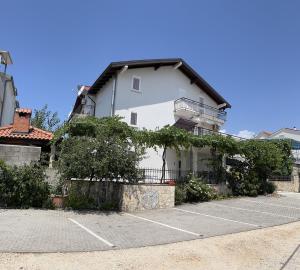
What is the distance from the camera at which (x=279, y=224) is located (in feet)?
45.0

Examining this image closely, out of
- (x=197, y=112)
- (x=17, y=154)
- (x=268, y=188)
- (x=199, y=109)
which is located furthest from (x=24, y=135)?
(x=268, y=188)

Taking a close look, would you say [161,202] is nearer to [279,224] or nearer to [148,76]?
[279,224]

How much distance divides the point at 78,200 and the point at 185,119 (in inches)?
629

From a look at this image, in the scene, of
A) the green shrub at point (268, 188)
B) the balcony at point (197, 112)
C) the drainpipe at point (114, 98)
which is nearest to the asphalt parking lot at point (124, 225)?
the green shrub at point (268, 188)

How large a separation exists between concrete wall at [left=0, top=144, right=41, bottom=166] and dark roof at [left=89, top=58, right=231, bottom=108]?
10.6 meters

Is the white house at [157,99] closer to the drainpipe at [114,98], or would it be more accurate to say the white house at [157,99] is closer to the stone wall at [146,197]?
the drainpipe at [114,98]

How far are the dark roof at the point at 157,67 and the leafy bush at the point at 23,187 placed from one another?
481 inches

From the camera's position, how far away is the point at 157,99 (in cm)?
2831

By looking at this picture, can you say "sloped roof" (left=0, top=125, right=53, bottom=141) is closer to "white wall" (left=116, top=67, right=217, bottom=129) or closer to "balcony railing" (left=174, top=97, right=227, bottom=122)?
"white wall" (left=116, top=67, right=217, bottom=129)

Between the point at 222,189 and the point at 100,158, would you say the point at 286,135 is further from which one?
the point at 100,158

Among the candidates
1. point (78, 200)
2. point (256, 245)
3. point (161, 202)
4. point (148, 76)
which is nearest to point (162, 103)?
point (148, 76)

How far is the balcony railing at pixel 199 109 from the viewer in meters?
29.0

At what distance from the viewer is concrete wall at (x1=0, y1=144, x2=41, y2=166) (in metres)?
16.9

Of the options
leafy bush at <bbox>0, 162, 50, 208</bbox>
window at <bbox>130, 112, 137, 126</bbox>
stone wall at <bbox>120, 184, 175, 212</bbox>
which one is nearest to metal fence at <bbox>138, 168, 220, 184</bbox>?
stone wall at <bbox>120, 184, 175, 212</bbox>
